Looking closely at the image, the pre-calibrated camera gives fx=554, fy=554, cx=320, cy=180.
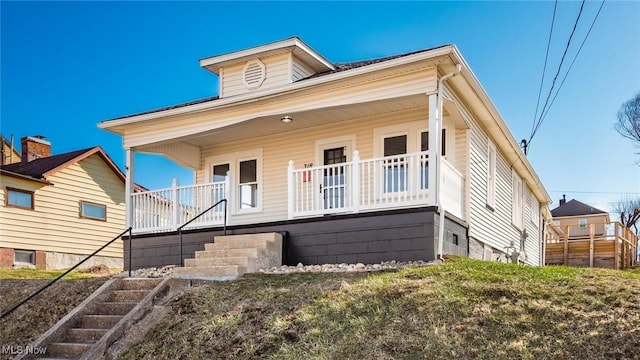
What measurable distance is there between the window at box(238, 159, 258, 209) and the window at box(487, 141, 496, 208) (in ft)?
18.1

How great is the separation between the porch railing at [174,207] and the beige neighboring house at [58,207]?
7.31 m

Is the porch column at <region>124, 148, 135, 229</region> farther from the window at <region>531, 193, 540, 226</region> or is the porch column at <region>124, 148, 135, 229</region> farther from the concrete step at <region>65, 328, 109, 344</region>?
the window at <region>531, 193, 540, 226</region>

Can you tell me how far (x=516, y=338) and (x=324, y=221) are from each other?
5.08m

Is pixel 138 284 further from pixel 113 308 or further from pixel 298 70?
pixel 298 70

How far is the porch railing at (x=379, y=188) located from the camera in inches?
371

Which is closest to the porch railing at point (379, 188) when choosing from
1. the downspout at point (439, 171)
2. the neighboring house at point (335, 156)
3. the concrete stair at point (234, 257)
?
the neighboring house at point (335, 156)

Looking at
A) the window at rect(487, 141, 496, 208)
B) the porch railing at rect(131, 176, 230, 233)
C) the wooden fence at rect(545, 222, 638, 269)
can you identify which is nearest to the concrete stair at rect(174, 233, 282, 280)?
the porch railing at rect(131, 176, 230, 233)

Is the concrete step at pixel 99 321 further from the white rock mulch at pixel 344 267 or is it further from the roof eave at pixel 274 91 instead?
the roof eave at pixel 274 91

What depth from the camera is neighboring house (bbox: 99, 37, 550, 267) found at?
941 cm

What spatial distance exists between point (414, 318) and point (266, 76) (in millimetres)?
7694

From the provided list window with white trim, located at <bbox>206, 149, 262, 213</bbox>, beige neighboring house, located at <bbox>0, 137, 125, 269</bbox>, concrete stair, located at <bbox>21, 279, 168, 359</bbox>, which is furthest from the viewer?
beige neighboring house, located at <bbox>0, 137, 125, 269</bbox>

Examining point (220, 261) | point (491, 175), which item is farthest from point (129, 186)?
point (491, 175)

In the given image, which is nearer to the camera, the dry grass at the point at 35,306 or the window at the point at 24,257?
the dry grass at the point at 35,306

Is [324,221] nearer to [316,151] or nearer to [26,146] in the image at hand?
[316,151]
